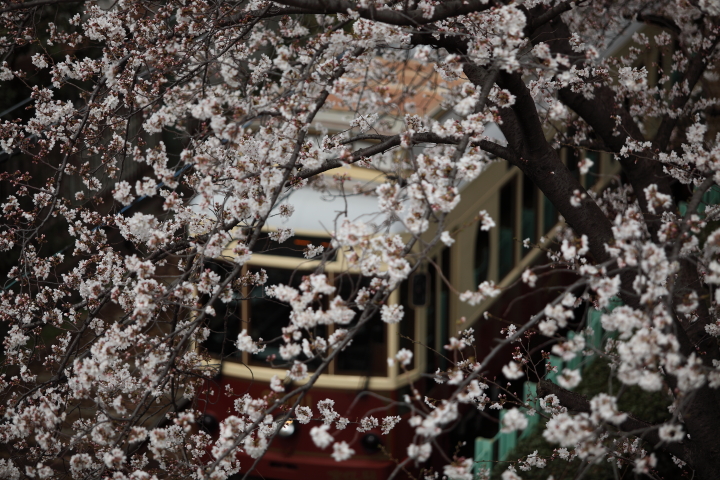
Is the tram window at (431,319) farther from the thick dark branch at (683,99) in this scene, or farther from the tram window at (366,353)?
the thick dark branch at (683,99)

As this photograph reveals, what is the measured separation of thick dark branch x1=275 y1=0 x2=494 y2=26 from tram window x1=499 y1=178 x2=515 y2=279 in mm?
4082

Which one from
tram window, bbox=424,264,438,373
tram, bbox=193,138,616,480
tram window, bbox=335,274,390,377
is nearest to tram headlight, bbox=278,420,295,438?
tram, bbox=193,138,616,480

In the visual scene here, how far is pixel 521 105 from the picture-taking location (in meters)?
3.83

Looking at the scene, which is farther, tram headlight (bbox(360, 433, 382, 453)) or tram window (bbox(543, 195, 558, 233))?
tram window (bbox(543, 195, 558, 233))

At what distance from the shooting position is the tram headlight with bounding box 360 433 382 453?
618 centimetres

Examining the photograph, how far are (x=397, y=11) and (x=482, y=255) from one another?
4031 mm

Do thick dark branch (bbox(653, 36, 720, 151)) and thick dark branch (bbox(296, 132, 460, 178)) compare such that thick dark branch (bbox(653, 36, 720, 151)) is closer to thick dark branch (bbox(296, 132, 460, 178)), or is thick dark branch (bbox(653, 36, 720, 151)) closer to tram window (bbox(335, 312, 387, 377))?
thick dark branch (bbox(296, 132, 460, 178))

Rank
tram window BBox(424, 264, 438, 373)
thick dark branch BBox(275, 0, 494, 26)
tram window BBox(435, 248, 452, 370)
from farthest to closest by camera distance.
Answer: tram window BBox(435, 248, 452, 370)
tram window BBox(424, 264, 438, 373)
thick dark branch BBox(275, 0, 494, 26)

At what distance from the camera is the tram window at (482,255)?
273 inches

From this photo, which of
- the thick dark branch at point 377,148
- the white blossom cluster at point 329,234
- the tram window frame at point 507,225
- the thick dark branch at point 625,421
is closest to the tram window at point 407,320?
the white blossom cluster at point 329,234

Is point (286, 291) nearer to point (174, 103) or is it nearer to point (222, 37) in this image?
point (174, 103)

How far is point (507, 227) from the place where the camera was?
7.57 m

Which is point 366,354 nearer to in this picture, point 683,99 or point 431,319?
point 431,319

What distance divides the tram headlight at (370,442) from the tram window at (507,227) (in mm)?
2246
